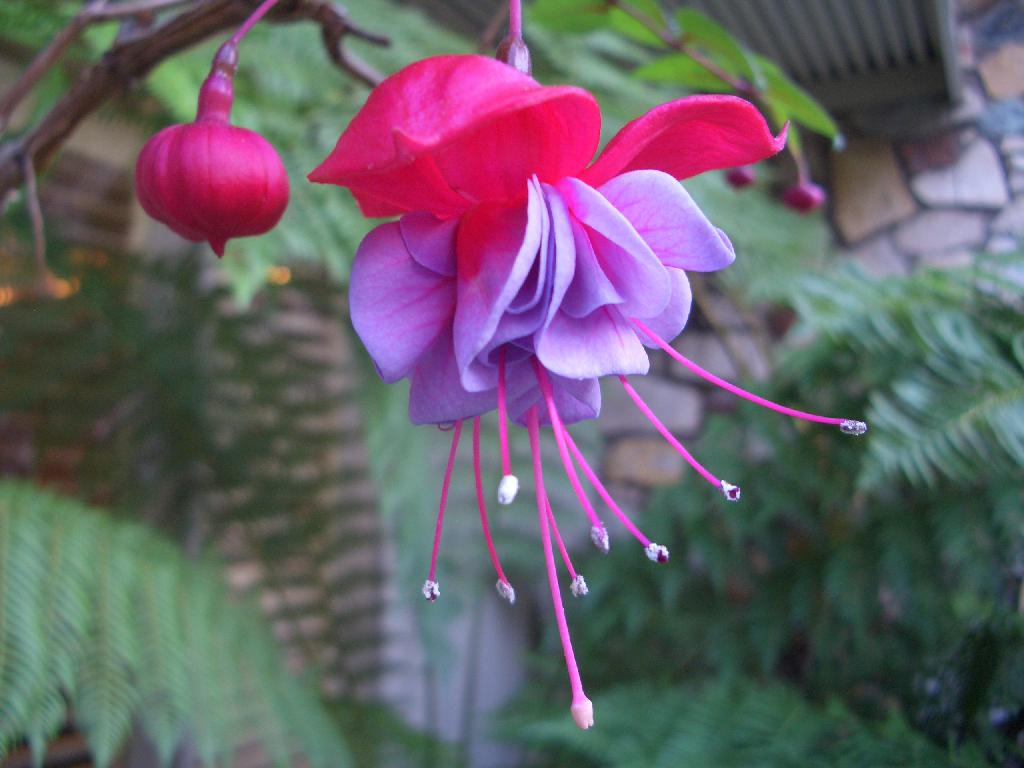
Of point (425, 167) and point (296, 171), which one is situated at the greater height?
point (425, 167)

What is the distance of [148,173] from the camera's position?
0.29 m

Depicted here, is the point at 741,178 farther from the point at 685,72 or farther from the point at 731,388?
the point at 731,388

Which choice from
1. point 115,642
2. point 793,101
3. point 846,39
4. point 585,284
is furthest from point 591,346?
point 846,39

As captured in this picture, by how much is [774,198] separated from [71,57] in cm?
131

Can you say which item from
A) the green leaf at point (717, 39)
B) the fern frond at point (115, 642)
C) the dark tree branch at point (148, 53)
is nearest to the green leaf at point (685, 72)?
the green leaf at point (717, 39)

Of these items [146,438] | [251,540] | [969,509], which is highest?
[969,509]

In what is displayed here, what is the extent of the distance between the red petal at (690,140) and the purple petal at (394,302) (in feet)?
0.21

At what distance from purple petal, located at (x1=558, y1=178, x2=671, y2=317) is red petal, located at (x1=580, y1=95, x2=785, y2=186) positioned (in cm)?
2

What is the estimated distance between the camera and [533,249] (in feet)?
0.76

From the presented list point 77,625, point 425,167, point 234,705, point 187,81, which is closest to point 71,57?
point 187,81

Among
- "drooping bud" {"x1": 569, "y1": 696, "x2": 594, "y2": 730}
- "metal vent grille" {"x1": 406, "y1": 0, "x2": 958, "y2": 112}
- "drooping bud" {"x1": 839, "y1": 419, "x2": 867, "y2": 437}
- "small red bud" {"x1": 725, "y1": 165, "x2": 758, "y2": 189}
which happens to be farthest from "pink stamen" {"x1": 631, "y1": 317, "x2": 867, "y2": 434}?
"metal vent grille" {"x1": 406, "y1": 0, "x2": 958, "y2": 112}

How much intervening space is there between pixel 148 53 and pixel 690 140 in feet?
0.74

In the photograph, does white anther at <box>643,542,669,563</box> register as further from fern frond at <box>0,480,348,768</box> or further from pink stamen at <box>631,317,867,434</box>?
fern frond at <box>0,480,348,768</box>

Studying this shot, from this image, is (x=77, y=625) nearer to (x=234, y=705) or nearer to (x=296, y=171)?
(x=234, y=705)
